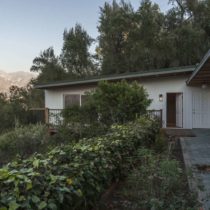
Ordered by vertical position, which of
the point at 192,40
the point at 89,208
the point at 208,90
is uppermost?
the point at 192,40

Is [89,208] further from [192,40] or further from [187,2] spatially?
[187,2]

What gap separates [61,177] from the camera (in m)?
2.52

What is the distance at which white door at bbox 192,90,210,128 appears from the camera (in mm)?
13117

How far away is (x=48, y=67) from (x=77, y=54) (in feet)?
9.48

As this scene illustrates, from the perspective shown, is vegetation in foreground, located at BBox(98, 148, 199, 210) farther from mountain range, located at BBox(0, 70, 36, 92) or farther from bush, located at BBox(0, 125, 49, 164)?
mountain range, located at BBox(0, 70, 36, 92)

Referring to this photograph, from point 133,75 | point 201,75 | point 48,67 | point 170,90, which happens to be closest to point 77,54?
point 48,67

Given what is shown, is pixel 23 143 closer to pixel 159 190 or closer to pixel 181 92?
pixel 181 92

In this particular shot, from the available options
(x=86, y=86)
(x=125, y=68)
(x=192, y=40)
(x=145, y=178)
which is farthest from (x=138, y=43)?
(x=145, y=178)

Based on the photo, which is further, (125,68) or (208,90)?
(125,68)

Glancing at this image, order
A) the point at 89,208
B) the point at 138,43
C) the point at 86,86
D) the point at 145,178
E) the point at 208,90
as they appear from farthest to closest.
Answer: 1. the point at 138,43
2. the point at 86,86
3. the point at 208,90
4. the point at 145,178
5. the point at 89,208

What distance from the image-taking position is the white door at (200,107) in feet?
43.0

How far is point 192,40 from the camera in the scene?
21.6m

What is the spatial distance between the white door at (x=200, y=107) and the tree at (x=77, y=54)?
14937mm

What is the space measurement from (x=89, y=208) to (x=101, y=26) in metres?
23.7
